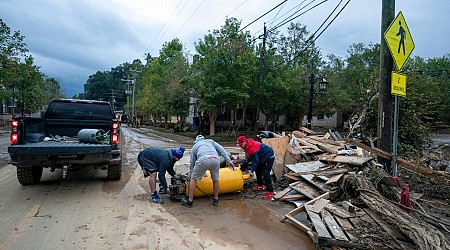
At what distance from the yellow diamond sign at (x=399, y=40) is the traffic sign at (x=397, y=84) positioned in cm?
17

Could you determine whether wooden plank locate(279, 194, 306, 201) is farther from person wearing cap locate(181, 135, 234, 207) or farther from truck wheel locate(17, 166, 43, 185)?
truck wheel locate(17, 166, 43, 185)

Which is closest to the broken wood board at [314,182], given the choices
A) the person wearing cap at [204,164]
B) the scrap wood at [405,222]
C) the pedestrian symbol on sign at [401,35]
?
the scrap wood at [405,222]

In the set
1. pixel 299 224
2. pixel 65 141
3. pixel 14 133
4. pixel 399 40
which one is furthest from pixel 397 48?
pixel 14 133

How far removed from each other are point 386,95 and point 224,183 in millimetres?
4157

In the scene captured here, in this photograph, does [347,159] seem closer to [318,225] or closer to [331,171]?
[331,171]

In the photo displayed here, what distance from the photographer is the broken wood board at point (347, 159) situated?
660 cm

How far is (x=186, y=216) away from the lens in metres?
5.16

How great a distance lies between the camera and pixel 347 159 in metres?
6.97

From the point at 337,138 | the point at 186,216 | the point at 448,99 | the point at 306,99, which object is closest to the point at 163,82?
the point at 306,99

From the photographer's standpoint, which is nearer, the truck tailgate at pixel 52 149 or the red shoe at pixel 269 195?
the truck tailgate at pixel 52 149

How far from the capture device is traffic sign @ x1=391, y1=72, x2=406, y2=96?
18.2 feet

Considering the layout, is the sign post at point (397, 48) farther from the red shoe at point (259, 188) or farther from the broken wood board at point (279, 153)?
the red shoe at point (259, 188)

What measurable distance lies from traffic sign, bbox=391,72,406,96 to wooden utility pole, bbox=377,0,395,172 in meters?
0.84

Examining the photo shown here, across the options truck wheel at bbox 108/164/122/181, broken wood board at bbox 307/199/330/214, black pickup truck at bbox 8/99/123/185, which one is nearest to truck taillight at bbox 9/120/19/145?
black pickup truck at bbox 8/99/123/185
